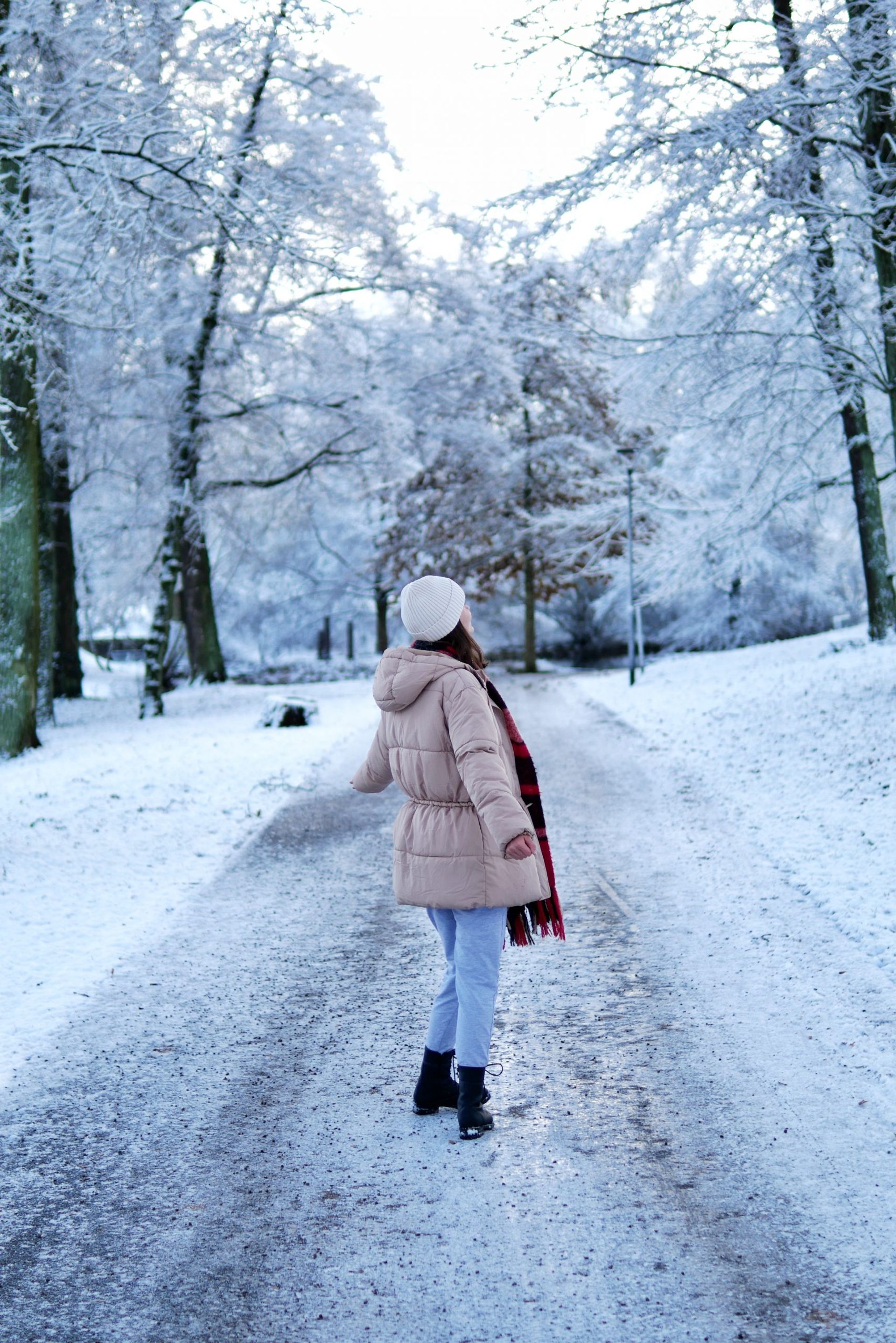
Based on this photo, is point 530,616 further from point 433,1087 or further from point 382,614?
point 433,1087

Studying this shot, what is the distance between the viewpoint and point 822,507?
72.3 ft

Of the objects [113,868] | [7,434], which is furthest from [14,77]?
[113,868]

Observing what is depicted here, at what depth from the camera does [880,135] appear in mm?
11188

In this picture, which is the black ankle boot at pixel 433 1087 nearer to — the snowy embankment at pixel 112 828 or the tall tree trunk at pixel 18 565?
the snowy embankment at pixel 112 828

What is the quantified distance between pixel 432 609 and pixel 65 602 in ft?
65.5

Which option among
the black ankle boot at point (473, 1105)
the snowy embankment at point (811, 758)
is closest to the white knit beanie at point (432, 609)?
the black ankle boot at point (473, 1105)

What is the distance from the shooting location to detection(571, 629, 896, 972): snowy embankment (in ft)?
21.6

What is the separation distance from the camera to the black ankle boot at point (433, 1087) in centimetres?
392

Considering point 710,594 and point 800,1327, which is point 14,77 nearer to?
point 800,1327

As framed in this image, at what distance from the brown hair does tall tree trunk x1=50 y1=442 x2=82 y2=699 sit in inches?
732

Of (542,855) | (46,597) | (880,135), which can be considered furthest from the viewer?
(46,597)

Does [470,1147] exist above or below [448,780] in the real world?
below

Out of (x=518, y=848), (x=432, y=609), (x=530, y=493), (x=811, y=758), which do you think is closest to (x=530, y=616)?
(x=530, y=493)

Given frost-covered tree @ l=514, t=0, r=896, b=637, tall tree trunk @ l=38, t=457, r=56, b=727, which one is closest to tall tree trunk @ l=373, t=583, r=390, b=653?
tall tree trunk @ l=38, t=457, r=56, b=727
